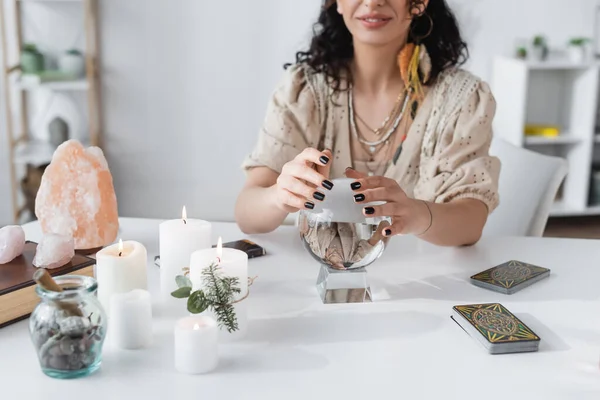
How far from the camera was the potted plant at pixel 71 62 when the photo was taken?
341 centimetres

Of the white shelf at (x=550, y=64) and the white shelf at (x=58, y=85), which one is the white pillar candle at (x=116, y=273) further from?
the white shelf at (x=550, y=64)

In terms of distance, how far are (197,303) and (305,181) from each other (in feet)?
1.20

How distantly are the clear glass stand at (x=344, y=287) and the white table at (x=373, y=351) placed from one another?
0.07ft

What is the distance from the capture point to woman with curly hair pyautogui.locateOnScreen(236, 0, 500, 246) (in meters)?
1.59

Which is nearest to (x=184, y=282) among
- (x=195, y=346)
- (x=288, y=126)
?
(x=195, y=346)

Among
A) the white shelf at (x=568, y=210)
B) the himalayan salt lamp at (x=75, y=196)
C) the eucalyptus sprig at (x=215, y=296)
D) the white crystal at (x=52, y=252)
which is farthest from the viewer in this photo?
the white shelf at (x=568, y=210)

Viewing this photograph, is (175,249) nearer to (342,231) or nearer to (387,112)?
(342,231)

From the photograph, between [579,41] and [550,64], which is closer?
[550,64]

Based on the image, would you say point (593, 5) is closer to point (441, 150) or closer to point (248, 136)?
point (248, 136)

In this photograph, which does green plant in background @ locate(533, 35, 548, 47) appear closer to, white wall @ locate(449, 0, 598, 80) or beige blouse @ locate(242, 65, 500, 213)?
white wall @ locate(449, 0, 598, 80)

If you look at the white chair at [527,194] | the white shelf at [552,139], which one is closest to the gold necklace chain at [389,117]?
the white chair at [527,194]

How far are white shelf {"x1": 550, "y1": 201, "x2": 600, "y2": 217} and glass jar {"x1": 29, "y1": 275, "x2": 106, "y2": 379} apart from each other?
3.37m

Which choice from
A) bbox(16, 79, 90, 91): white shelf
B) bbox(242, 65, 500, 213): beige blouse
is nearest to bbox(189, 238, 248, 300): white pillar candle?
bbox(242, 65, 500, 213): beige blouse

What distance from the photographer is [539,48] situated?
3715mm
